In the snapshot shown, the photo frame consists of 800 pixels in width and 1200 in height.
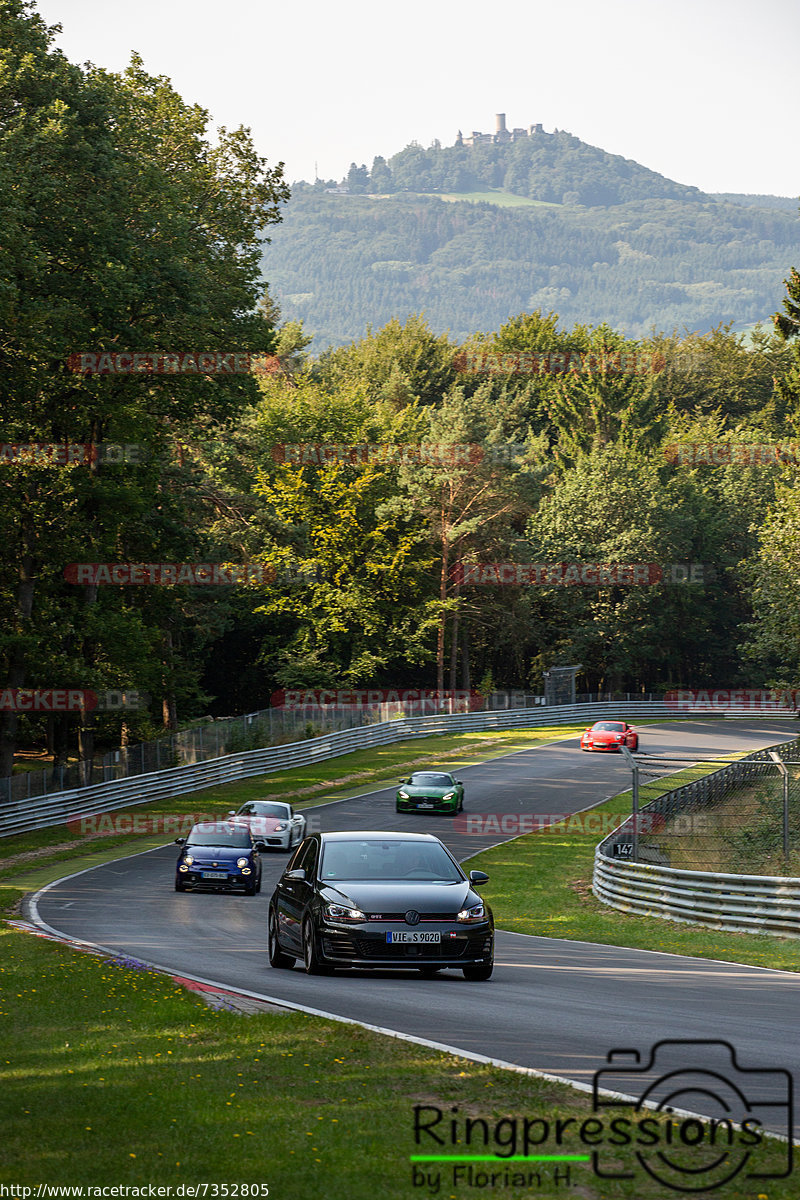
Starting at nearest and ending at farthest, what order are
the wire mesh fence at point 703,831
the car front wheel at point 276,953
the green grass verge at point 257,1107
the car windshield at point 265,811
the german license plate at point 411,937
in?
the green grass verge at point 257,1107
the german license plate at point 411,937
the car front wheel at point 276,953
the wire mesh fence at point 703,831
the car windshield at point 265,811

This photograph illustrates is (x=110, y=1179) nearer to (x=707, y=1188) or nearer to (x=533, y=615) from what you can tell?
(x=707, y=1188)

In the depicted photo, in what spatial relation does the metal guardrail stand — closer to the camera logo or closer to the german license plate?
the german license plate

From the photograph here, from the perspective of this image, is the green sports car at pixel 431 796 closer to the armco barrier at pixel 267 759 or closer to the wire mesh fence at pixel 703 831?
the armco barrier at pixel 267 759

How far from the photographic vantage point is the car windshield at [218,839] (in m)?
25.1

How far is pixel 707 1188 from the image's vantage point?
19.0ft

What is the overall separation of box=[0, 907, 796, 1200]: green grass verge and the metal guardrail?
11238 millimetres

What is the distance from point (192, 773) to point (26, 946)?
2704 centimetres

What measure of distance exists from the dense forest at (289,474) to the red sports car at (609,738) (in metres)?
7.20

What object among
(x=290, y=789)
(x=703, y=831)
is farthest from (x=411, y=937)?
(x=290, y=789)

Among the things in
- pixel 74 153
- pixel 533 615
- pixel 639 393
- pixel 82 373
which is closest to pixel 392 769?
pixel 82 373

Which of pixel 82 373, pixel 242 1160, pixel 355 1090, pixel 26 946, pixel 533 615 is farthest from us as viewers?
pixel 533 615

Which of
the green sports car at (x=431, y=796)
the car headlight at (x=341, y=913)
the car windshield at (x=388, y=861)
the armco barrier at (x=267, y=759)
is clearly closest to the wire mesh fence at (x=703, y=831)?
the car windshield at (x=388, y=861)

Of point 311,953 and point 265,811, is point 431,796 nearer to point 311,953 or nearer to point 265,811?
point 265,811

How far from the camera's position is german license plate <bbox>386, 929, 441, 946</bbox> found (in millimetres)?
12438
